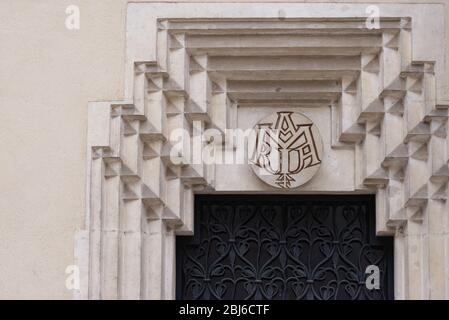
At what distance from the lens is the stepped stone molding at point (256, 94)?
9.16 meters

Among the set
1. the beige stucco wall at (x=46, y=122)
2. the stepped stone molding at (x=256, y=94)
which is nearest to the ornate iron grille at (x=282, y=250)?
the stepped stone molding at (x=256, y=94)

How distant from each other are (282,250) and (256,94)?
86 cm

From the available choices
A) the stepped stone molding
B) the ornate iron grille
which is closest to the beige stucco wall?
the stepped stone molding

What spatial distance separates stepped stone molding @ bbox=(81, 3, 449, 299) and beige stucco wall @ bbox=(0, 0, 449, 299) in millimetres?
88

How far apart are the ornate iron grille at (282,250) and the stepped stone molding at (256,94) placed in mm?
133

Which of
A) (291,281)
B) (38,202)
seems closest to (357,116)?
(291,281)

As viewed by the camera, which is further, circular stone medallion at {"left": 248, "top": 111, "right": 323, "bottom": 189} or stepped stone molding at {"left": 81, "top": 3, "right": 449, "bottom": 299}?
circular stone medallion at {"left": 248, "top": 111, "right": 323, "bottom": 189}

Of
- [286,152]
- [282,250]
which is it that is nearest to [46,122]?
[286,152]

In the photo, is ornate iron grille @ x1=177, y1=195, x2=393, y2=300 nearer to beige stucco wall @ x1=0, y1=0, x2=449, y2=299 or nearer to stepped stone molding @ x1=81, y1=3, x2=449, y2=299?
stepped stone molding @ x1=81, y1=3, x2=449, y2=299

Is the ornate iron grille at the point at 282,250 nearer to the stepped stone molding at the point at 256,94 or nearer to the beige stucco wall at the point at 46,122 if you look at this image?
the stepped stone molding at the point at 256,94

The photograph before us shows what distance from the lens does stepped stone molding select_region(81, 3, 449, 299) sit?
30.1ft

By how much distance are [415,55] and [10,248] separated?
236 centimetres

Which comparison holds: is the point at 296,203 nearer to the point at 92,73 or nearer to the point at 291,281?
the point at 291,281

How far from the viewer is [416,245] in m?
9.23
